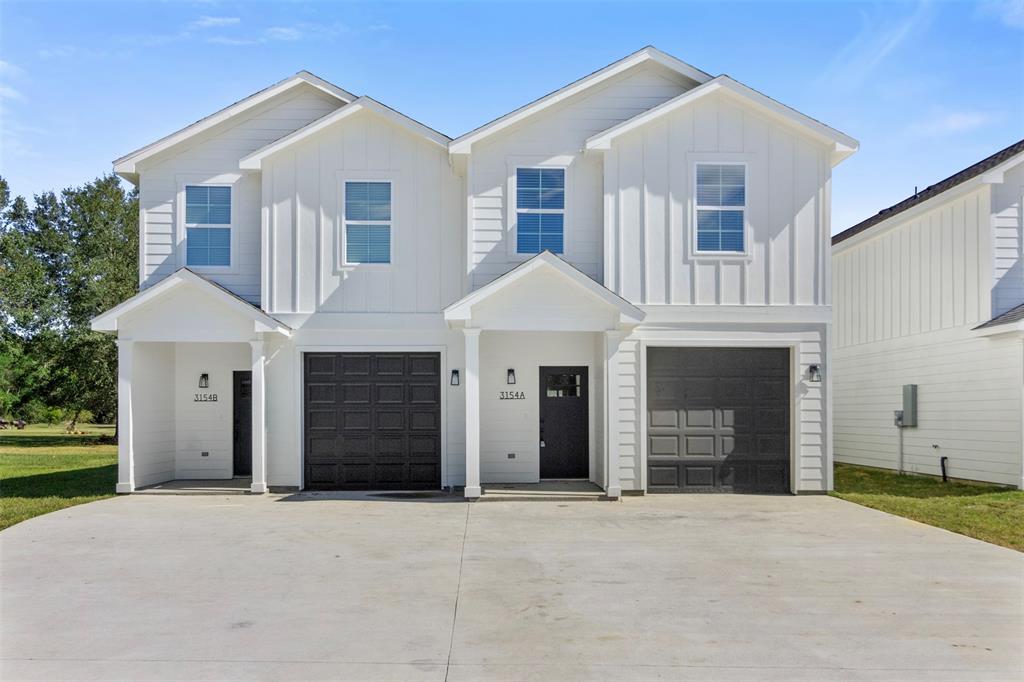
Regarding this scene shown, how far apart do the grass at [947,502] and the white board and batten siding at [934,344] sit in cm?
66

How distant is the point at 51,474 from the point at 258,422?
277 inches

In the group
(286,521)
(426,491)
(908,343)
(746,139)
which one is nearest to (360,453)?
(426,491)

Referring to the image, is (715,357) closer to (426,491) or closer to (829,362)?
(829,362)

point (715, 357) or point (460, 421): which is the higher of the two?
point (715, 357)

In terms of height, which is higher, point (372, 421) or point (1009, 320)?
point (1009, 320)

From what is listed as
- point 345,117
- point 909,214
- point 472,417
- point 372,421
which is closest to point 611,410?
point 472,417

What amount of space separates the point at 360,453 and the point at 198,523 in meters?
4.05

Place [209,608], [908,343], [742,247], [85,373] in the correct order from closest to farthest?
[209,608], [742,247], [908,343], [85,373]

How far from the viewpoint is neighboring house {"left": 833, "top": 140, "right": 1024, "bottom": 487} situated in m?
15.2

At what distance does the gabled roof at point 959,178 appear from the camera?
15117mm

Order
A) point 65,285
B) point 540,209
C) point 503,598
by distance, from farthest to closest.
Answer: point 65,285 → point 540,209 → point 503,598

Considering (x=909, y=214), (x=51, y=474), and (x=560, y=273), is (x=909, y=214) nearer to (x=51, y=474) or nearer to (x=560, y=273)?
(x=560, y=273)

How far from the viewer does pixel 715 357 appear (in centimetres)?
1446

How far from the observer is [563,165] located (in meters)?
14.6
